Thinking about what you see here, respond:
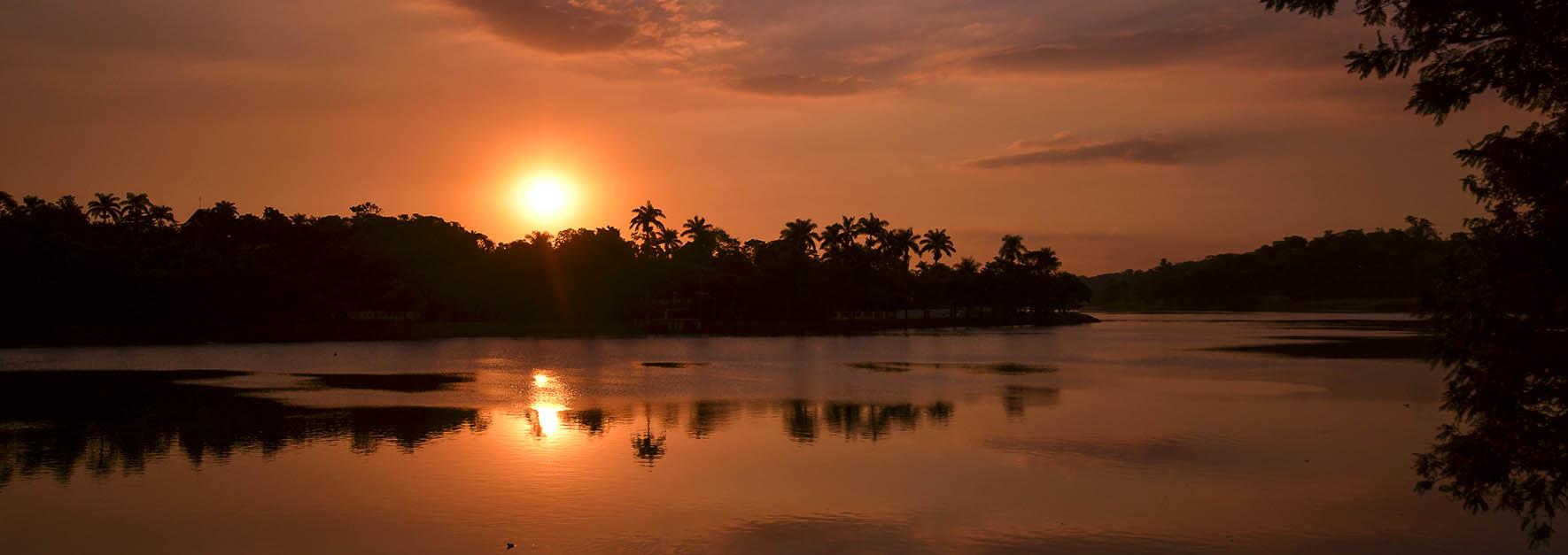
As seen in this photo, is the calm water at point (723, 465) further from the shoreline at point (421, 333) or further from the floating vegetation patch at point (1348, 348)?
the shoreline at point (421, 333)

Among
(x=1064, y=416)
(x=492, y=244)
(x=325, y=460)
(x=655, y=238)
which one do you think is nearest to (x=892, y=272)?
(x=655, y=238)

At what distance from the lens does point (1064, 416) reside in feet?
100.0

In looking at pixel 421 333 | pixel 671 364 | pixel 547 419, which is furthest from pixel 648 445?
pixel 421 333

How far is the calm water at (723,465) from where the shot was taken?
15586 millimetres

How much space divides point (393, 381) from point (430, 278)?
218ft

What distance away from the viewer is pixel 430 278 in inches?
4186

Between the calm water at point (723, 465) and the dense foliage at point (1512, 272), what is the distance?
3.90 meters

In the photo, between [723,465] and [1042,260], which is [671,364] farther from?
[1042,260]

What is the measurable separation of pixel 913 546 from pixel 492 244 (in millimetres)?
145642

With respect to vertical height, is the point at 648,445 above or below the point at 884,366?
above

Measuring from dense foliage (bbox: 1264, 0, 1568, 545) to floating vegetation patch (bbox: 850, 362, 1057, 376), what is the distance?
36.0m

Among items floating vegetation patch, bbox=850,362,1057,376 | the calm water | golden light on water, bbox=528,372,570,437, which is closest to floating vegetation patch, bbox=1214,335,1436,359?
the calm water

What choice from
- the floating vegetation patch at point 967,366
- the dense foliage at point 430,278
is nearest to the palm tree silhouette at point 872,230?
the dense foliage at point 430,278

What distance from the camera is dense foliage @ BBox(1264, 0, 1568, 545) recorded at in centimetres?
1108
